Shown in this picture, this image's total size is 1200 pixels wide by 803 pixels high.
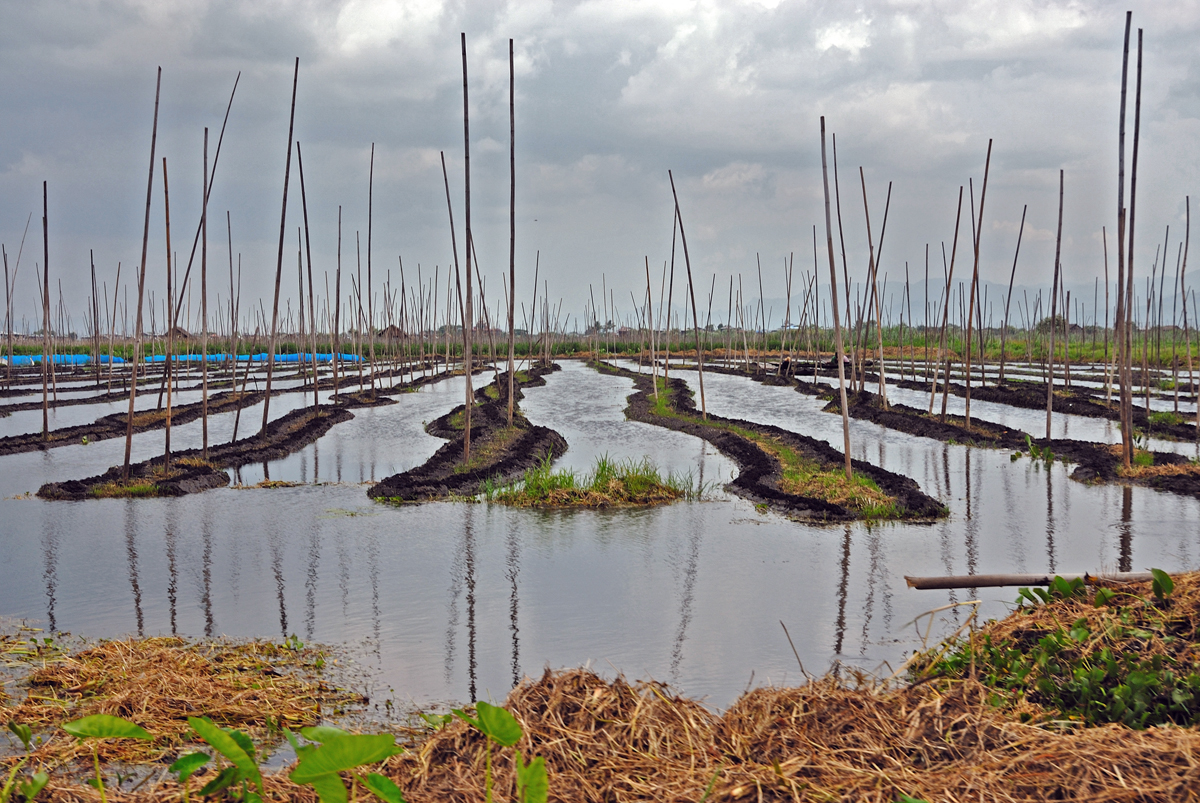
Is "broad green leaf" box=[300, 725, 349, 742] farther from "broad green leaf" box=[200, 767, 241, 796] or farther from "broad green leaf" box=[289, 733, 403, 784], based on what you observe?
"broad green leaf" box=[200, 767, 241, 796]

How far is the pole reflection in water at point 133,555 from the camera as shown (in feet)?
23.6

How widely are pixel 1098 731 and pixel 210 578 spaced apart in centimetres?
741

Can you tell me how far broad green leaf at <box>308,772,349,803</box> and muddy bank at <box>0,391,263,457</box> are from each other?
16712 millimetres

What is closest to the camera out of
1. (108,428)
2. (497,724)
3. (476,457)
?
(497,724)

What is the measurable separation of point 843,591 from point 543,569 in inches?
110

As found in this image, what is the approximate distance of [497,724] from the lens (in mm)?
2977

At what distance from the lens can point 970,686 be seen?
4320 mm

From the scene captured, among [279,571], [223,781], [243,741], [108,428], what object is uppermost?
[243,741]

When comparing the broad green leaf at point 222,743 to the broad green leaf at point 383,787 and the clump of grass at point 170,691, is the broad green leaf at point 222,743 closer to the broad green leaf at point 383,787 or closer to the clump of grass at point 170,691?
the broad green leaf at point 383,787

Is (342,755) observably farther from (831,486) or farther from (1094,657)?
(831,486)

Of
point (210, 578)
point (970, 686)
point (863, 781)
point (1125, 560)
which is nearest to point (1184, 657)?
point (970, 686)

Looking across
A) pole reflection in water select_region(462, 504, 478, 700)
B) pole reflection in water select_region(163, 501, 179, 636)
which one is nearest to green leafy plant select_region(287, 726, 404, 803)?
pole reflection in water select_region(462, 504, 478, 700)

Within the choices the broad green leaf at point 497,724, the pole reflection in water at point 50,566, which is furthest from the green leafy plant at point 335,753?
the pole reflection in water at point 50,566

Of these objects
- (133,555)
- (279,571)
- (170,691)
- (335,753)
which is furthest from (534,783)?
(133,555)
